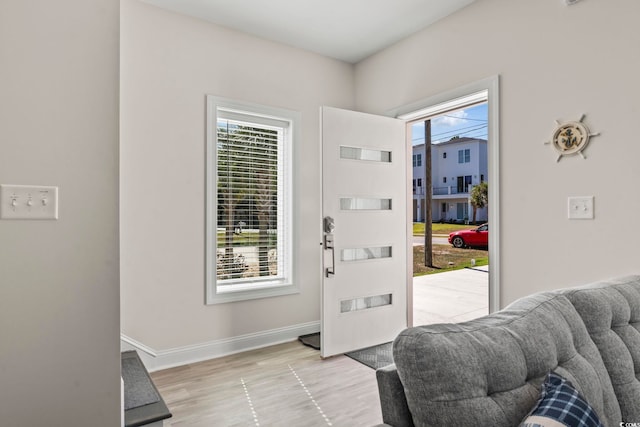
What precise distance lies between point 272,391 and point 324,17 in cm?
294

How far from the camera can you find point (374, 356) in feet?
10.3

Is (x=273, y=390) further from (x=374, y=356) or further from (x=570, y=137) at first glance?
(x=570, y=137)

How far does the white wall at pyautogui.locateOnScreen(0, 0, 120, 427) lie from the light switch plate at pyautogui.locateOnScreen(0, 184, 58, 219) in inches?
0.9

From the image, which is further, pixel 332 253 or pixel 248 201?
pixel 248 201

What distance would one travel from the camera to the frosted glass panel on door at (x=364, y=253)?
3.27 metres

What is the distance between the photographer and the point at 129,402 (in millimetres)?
1803

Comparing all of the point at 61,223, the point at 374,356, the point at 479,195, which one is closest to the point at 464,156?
the point at 479,195

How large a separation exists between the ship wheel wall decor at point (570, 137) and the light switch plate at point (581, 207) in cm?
26

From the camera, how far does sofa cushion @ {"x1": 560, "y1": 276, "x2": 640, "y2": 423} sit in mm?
1214

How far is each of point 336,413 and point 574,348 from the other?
151 centimetres

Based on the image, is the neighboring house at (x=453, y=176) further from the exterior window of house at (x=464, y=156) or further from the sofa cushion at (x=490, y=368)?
the sofa cushion at (x=490, y=368)

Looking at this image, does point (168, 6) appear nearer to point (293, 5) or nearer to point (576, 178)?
point (293, 5)

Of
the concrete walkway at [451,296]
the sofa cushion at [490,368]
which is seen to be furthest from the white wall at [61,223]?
the concrete walkway at [451,296]

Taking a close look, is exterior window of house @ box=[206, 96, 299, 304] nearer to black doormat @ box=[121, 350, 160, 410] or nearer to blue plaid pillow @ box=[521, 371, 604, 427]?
black doormat @ box=[121, 350, 160, 410]
